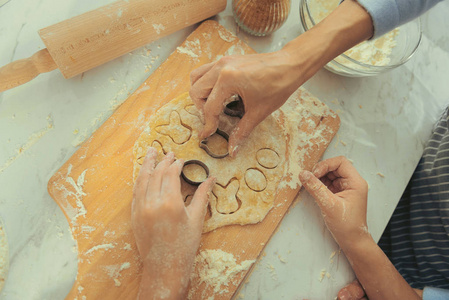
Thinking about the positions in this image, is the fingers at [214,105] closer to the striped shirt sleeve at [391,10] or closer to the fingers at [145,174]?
the fingers at [145,174]

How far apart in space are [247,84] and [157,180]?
32cm

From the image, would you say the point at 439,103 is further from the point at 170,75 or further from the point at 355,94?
the point at 170,75

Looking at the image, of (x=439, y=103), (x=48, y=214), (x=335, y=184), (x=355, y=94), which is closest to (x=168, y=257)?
(x=48, y=214)

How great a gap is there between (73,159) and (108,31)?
0.37 m

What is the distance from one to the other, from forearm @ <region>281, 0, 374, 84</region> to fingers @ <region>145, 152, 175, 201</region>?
1.30 feet

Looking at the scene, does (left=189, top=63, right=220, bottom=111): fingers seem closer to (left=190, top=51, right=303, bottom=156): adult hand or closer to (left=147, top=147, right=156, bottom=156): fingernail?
(left=190, top=51, right=303, bottom=156): adult hand

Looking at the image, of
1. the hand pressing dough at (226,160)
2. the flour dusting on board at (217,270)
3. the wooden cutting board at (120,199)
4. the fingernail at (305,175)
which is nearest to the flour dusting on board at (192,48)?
the wooden cutting board at (120,199)

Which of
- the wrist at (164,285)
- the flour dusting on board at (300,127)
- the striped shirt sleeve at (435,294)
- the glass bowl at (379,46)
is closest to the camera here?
the wrist at (164,285)

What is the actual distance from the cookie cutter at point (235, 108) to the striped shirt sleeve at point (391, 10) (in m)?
0.41

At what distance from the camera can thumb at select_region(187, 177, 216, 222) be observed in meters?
0.83

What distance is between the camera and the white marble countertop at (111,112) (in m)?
0.88

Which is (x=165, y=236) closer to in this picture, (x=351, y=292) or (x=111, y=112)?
(x=111, y=112)

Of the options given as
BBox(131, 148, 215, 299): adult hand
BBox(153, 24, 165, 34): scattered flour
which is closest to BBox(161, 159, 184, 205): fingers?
BBox(131, 148, 215, 299): adult hand

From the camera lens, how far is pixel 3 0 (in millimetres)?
1028
